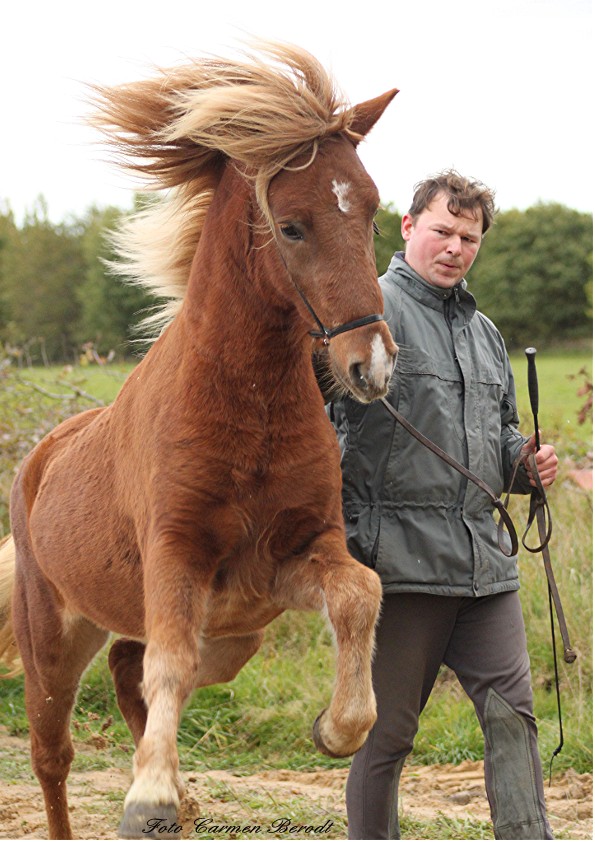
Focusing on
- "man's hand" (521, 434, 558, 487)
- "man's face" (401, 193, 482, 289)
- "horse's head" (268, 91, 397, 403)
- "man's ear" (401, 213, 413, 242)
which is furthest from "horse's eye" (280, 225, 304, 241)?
"man's hand" (521, 434, 558, 487)

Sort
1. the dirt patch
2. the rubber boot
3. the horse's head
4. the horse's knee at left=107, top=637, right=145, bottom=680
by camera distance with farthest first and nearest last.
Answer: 1. the dirt patch
2. the horse's knee at left=107, top=637, right=145, bottom=680
3. the rubber boot
4. the horse's head

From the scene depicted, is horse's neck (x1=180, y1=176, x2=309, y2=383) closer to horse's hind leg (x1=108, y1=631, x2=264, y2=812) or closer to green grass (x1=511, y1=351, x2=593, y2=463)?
horse's hind leg (x1=108, y1=631, x2=264, y2=812)

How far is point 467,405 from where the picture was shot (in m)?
3.60

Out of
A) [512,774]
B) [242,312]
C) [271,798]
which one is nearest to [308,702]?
[271,798]

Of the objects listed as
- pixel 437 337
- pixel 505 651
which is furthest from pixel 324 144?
pixel 505 651

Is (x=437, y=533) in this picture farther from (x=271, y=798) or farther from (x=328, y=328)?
(x=271, y=798)

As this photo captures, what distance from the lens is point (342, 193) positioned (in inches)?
110

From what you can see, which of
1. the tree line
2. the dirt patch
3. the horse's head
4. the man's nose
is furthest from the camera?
the tree line

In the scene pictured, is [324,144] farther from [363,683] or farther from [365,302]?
[363,683]

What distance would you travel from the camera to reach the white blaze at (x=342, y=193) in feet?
9.14

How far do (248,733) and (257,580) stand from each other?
3.30 metres

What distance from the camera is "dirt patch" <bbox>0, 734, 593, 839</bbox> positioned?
474 cm

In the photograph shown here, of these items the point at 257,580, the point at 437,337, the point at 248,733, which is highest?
the point at 437,337

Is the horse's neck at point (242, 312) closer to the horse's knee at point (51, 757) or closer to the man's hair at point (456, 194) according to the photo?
the man's hair at point (456, 194)
